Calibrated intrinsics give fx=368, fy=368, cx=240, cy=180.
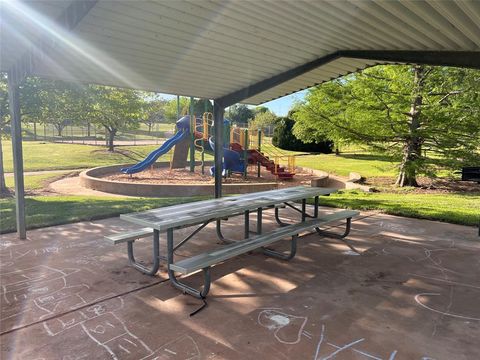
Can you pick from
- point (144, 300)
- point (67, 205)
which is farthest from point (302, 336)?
point (67, 205)

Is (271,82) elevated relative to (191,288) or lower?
elevated

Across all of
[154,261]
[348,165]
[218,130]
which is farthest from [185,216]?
[348,165]

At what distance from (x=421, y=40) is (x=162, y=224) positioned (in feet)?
13.5

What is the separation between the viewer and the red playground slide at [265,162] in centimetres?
1761

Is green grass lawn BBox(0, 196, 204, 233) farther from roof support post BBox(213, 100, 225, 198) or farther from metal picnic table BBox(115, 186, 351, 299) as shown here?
metal picnic table BBox(115, 186, 351, 299)

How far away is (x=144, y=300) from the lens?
3779 mm

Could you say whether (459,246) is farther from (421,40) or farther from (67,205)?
(67,205)

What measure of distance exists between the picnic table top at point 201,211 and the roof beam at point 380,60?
2111 mm

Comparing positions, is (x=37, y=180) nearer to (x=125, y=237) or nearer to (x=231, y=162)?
(x=231, y=162)

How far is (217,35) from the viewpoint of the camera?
4.89m

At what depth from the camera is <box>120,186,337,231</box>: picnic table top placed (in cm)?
396

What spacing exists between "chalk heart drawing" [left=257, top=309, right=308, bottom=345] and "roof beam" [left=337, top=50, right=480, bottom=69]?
12.3 ft

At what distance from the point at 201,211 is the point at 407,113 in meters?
11.1

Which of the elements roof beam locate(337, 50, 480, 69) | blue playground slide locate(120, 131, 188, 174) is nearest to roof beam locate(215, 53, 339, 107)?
roof beam locate(337, 50, 480, 69)
